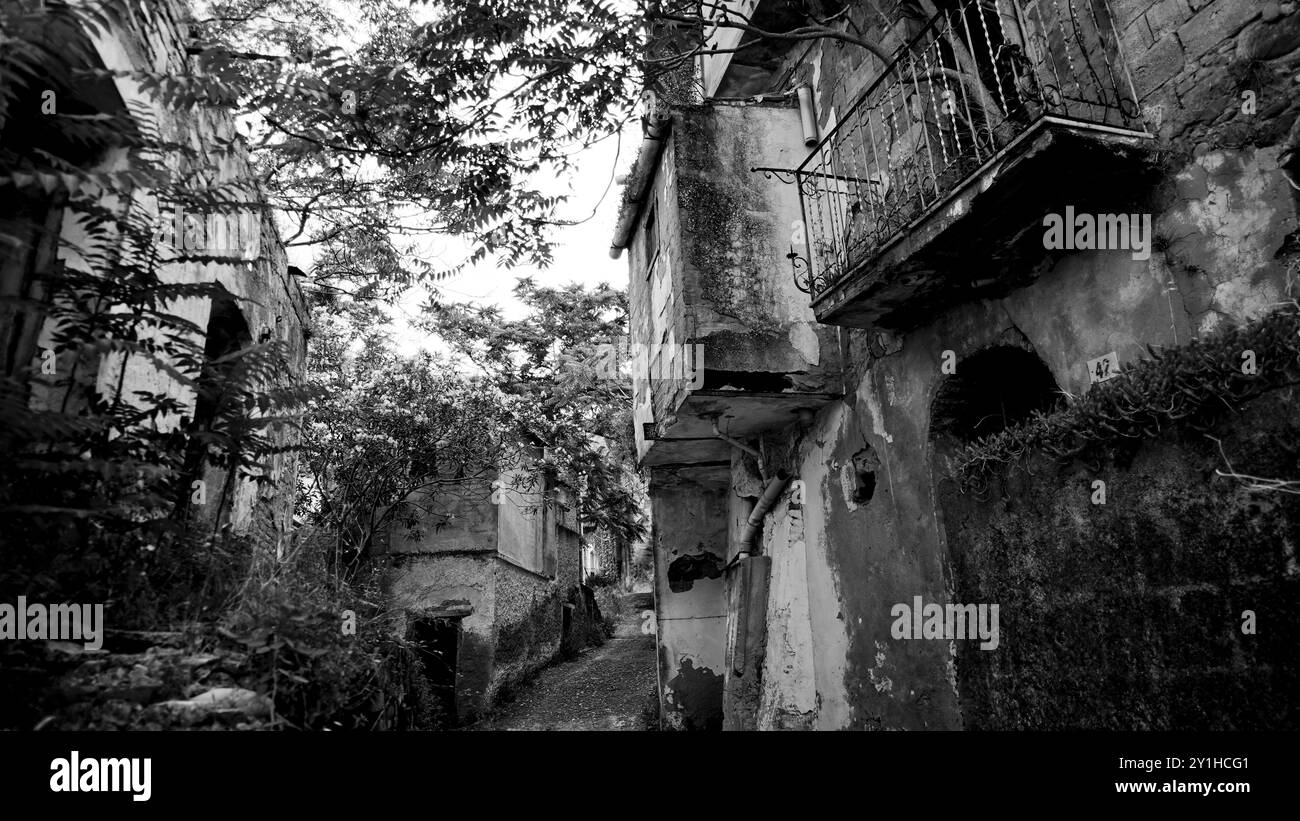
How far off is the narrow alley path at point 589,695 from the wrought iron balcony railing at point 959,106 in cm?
831

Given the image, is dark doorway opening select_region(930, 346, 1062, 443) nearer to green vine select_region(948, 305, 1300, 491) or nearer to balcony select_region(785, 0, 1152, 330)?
balcony select_region(785, 0, 1152, 330)

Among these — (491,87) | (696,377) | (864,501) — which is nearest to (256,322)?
(491,87)

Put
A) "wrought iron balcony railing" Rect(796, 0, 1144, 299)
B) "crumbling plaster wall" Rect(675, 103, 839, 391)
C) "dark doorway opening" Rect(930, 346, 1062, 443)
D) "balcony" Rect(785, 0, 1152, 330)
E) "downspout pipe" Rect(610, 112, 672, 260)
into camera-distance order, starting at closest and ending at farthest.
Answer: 1. "balcony" Rect(785, 0, 1152, 330)
2. "wrought iron balcony railing" Rect(796, 0, 1144, 299)
3. "dark doorway opening" Rect(930, 346, 1062, 443)
4. "crumbling plaster wall" Rect(675, 103, 839, 391)
5. "downspout pipe" Rect(610, 112, 672, 260)

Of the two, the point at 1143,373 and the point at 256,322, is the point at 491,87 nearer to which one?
the point at 256,322

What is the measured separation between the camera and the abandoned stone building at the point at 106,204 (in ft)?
9.77

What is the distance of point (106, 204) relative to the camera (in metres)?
4.07

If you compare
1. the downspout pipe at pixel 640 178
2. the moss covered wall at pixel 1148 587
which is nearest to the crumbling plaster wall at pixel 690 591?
the downspout pipe at pixel 640 178

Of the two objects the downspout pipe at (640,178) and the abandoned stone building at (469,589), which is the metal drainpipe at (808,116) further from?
the abandoned stone building at (469,589)

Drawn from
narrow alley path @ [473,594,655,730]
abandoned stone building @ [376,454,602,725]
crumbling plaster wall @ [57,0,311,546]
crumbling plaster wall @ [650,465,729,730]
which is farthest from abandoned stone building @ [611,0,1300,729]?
abandoned stone building @ [376,454,602,725]

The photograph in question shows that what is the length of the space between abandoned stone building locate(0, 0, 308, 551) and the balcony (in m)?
4.10

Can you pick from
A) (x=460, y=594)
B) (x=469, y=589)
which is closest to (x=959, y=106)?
(x=469, y=589)

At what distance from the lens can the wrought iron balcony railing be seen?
4367 mm

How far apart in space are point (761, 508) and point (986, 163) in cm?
505
